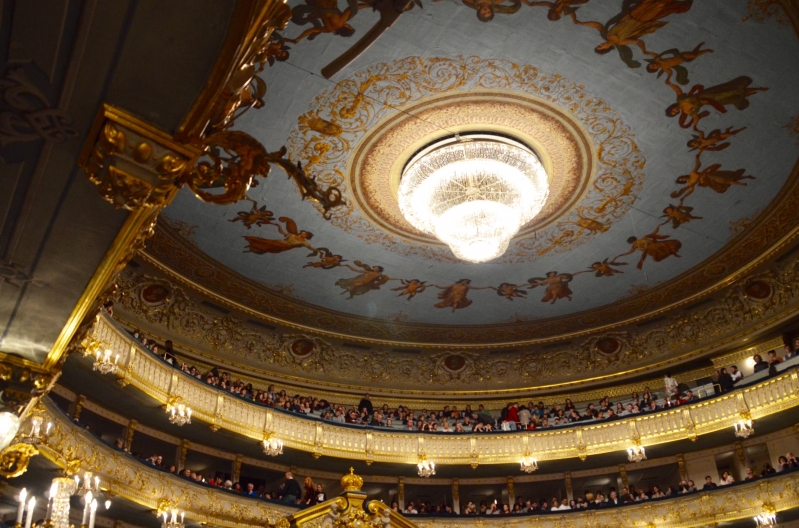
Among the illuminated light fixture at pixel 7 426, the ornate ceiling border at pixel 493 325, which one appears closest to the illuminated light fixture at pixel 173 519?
the ornate ceiling border at pixel 493 325

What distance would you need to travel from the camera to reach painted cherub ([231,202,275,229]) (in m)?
20.2

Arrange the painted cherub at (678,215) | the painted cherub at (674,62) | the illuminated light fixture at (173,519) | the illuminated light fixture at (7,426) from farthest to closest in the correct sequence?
1. the painted cherub at (678,215)
2. the illuminated light fixture at (173,519)
3. the painted cherub at (674,62)
4. the illuminated light fixture at (7,426)

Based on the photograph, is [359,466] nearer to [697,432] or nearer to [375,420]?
[375,420]

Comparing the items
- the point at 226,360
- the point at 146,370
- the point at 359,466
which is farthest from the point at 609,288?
the point at 146,370

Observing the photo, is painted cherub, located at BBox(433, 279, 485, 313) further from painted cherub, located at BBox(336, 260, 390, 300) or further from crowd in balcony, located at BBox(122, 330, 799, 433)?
crowd in balcony, located at BBox(122, 330, 799, 433)

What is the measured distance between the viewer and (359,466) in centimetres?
2420

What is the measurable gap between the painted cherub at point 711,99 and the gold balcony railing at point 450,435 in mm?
8435

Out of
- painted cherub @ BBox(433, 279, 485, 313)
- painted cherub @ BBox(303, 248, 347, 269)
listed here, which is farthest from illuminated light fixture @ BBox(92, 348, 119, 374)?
painted cherub @ BBox(433, 279, 485, 313)

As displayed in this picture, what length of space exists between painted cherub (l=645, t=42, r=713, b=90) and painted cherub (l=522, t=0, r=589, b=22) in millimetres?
2433

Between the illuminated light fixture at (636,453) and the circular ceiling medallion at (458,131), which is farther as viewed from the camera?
the illuminated light fixture at (636,453)

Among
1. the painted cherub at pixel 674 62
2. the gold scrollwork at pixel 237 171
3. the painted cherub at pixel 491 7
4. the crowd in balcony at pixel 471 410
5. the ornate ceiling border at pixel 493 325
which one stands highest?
the painted cherub at pixel 491 7

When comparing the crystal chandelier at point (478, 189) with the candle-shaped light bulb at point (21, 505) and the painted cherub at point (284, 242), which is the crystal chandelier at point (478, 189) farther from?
the candle-shaped light bulb at point (21, 505)

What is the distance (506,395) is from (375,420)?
5.79 metres

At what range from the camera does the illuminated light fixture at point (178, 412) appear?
1911 centimetres
